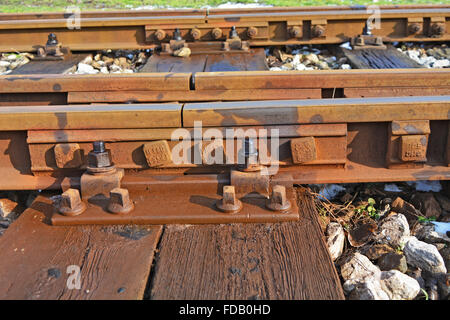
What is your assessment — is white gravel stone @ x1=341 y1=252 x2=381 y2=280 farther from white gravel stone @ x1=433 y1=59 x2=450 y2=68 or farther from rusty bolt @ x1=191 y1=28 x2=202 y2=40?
rusty bolt @ x1=191 y1=28 x2=202 y2=40

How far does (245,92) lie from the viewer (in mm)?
3275

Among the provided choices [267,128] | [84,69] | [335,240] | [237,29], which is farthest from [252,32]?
[335,240]

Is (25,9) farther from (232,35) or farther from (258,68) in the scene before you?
(258,68)

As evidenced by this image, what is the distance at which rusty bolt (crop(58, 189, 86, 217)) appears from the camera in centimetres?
221

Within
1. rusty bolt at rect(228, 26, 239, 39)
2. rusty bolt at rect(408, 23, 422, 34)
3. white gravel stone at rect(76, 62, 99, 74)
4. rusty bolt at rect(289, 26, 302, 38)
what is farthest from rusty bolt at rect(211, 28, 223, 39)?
rusty bolt at rect(408, 23, 422, 34)

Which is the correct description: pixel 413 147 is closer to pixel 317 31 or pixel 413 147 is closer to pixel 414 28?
pixel 317 31

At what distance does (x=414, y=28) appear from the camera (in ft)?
20.4

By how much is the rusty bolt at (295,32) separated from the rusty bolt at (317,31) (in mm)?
179

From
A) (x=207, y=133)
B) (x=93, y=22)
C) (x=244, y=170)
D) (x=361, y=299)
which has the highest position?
(x=93, y=22)

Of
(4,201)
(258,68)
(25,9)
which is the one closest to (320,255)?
(4,201)

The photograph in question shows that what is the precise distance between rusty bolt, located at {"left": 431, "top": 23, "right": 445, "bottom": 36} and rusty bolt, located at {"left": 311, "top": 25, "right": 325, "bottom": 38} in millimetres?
1546

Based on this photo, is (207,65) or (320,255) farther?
(207,65)

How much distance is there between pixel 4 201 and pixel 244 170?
1.44 metres

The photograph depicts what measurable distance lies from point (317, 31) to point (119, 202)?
15.4 ft
